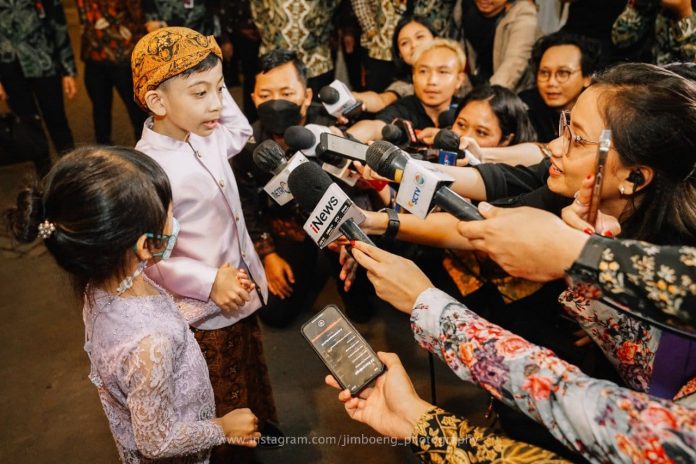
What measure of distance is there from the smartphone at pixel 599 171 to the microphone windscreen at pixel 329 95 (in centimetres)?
131

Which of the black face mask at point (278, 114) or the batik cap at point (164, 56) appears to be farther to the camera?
the black face mask at point (278, 114)

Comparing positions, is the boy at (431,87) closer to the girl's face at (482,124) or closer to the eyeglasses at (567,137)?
the girl's face at (482,124)

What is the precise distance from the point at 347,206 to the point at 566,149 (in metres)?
0.57

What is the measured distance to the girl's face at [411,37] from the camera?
308 centimetres

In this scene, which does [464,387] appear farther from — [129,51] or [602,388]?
[129,51]

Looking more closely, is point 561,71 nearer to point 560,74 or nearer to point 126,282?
point 560,74

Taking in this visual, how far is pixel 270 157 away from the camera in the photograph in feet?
5.32

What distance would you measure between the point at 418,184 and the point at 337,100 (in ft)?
3.87

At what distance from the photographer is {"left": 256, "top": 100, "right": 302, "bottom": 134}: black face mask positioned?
220 centimetres

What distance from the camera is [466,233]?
107 cm

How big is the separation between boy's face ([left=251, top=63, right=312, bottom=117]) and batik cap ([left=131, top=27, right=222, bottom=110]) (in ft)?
2.73

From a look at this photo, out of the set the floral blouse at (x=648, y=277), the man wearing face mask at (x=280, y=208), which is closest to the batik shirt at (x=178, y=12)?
the man wearing face mask at (x=280, y=208)

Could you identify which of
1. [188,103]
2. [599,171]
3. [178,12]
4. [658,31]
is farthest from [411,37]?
[599,171]

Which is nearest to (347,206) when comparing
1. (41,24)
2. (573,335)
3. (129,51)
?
(573,335)
